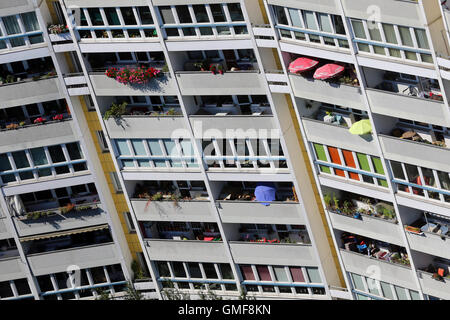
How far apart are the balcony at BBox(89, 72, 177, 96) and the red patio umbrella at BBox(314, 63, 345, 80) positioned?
7.85 m

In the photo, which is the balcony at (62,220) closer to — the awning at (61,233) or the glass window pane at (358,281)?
the awning at (61,233)

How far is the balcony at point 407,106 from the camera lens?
42.4 metres

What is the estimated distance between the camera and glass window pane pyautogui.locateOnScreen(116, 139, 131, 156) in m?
53.5

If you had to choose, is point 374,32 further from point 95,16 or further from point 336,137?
point 95,16

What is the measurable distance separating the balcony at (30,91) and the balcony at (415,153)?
16.6 meters

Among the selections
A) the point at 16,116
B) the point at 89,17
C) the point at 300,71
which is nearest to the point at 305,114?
the point at 300,71

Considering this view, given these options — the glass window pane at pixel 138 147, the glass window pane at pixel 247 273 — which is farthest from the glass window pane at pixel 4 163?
the glass window pane at pixel 247 273

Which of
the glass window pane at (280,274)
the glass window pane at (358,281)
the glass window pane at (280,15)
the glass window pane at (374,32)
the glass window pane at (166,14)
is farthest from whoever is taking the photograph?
the glass window pane at (280,274)

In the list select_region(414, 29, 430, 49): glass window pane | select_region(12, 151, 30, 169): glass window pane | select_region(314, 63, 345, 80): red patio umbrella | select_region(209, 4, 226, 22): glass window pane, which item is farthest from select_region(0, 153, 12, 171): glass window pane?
select_region(414, 29, 430, 49): glass window pane

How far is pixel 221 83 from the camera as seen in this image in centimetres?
4916

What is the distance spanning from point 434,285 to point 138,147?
15.9 metres

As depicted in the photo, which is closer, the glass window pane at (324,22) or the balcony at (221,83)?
the glass window pane at (324,22)

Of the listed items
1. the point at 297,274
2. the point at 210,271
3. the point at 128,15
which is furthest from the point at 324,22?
the point at 210,271

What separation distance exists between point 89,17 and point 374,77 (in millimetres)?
14177
